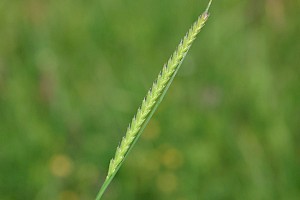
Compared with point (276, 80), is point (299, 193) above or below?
below

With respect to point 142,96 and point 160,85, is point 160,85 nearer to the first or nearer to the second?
point 160,85

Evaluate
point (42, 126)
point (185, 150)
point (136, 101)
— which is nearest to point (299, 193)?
point (185, 150)

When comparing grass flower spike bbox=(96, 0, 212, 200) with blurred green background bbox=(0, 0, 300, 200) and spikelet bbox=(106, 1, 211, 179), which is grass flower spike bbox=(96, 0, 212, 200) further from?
blurred green background bbox=(0, 0, 300, 200)

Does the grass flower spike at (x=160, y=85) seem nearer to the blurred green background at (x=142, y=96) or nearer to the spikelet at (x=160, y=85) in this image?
the spikelet at (x=160, y=85)

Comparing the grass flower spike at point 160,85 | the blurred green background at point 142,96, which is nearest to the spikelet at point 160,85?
the grass flower spike at point 160,85

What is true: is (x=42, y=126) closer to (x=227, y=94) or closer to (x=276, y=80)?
(x=227, y=94)

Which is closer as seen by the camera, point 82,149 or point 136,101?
point 82,149

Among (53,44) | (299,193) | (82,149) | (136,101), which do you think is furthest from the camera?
(53,44)

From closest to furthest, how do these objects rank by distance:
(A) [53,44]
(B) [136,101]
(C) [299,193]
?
(C) [299,193] → (B) [136,101] → (A) [53,44]

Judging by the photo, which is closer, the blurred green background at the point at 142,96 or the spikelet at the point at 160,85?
the spikelet at the point at 160,85
